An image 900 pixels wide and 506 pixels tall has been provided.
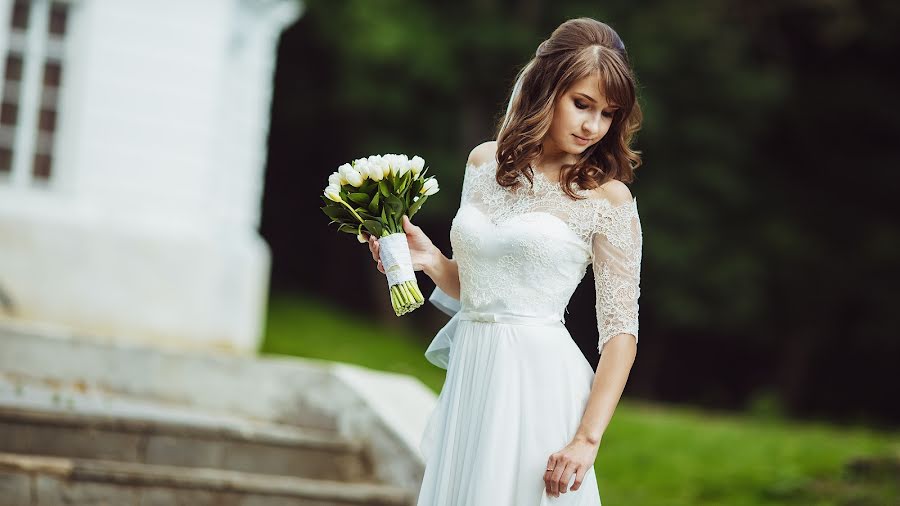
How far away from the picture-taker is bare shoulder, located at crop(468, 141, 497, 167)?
3.60 m

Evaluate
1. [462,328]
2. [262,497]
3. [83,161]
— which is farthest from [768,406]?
[462,328]

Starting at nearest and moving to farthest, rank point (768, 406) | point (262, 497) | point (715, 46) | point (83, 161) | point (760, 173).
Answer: point (262, 497), point (83, 161), point (768, 406), point (715, 46), point (760, 173)

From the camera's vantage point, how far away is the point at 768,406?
13.0 metres

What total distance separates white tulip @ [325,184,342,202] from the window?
809 cm

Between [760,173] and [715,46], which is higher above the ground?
[715,46]

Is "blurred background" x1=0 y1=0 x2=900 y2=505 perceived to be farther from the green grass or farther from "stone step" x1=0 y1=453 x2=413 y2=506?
"stone step" x1=0 y1=453 x2=413 y2=506

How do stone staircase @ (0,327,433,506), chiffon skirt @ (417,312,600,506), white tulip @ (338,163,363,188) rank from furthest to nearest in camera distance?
stone staircase @ (0,327,433,506) < white tulip @ (338,163,363,188) < chiffon skirt @ (417,312,600,506)

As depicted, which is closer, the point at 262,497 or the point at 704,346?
the point at 262,497

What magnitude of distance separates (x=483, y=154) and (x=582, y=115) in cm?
43

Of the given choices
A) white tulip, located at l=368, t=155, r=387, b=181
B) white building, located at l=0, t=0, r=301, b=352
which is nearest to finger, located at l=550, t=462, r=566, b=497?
white tulip, located at l=368, t=155, r=387, b=181

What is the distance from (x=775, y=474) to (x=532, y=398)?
13.8 ft

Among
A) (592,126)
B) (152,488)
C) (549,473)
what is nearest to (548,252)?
(592,126)

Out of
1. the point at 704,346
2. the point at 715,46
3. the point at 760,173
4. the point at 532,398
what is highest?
the point at 715,46

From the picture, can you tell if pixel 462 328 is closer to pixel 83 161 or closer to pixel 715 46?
pixel 83 161
